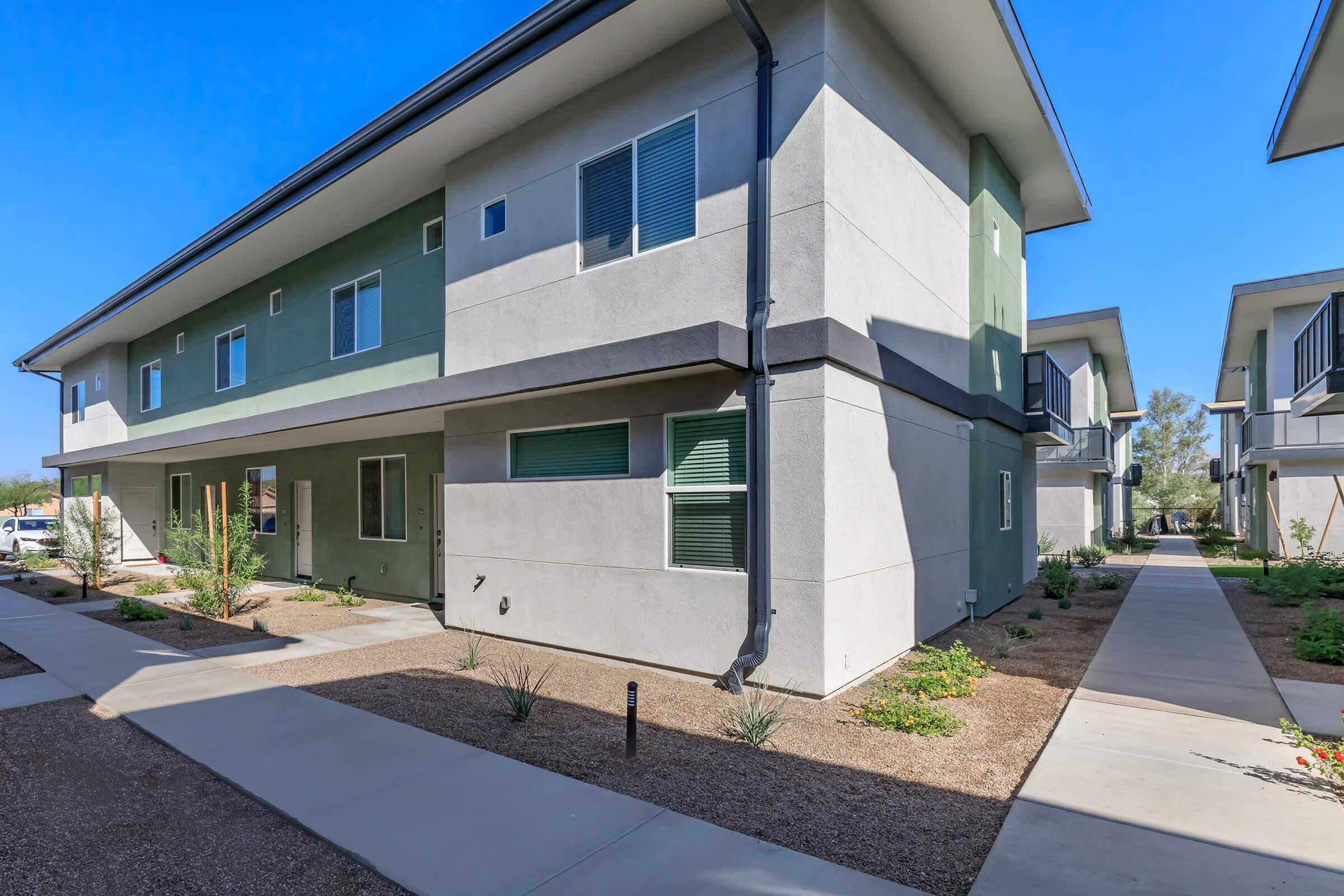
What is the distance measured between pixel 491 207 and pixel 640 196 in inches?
117

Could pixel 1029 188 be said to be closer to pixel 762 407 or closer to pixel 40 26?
pixel 762 407

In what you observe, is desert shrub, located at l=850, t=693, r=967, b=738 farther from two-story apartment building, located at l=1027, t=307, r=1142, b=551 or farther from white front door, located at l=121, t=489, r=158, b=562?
white front door, located at l=121, t=489, r=158, b=562

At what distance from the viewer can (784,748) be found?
560 cm

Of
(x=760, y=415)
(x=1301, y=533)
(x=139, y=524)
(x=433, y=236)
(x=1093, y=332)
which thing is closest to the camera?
(x=760, y=415)

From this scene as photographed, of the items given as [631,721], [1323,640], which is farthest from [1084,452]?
[631,721]

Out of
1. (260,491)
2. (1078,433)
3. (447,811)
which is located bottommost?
(447,811)

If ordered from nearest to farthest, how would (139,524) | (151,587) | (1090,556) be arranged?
(151,587), (1090,556), (139,524)

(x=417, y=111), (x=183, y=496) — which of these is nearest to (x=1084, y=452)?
(x=417, y=111)

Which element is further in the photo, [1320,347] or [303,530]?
[303,530]

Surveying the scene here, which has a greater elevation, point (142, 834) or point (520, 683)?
point (520, 683)

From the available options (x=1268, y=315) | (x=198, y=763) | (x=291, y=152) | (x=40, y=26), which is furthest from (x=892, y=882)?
(x=291, y=152)

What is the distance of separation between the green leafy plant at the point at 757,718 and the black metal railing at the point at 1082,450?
1975 cm

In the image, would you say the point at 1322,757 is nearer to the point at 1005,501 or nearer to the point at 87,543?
the point at 1005,501

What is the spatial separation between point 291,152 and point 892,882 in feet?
95.4
